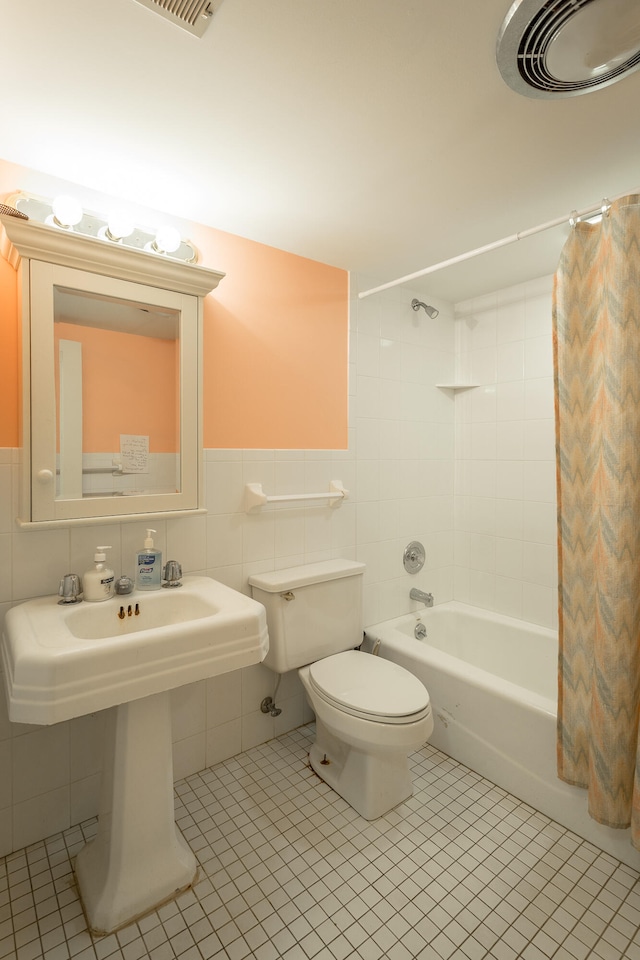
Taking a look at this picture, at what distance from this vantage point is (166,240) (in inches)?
64.4

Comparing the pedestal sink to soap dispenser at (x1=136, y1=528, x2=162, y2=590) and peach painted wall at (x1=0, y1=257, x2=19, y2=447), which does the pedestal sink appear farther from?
peach painted wall at (x1=0, y1=257, x2=19, y2=447)

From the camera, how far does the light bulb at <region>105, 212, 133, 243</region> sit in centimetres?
153

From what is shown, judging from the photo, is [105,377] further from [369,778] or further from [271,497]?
[369,778]

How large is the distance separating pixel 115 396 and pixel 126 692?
94 centimetres

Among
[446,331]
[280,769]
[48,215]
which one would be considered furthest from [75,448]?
[446,331]

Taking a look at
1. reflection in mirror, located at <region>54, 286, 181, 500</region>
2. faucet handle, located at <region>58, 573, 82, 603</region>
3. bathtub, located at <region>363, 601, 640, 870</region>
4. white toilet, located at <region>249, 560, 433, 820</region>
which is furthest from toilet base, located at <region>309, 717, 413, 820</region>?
reflection in mirror, located at <region>54, 286, 181, 500</region>

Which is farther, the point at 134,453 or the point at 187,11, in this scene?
the point at 134,453

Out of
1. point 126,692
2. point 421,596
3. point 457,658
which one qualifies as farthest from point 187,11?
point 457,658

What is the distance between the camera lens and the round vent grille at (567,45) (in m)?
0.94

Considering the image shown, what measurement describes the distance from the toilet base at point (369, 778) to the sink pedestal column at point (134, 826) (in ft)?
1.97

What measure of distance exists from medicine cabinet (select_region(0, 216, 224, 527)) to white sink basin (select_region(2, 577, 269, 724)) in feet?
0.95

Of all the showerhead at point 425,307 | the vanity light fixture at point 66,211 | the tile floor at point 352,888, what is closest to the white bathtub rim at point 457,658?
the tile floor at point 352,888

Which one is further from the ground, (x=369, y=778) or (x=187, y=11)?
(x=187, y=11)

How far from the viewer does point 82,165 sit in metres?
1.48
